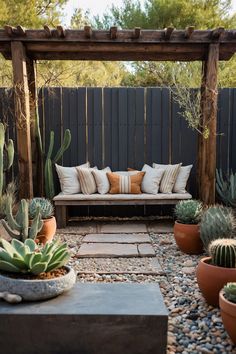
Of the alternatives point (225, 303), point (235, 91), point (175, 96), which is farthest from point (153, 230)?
point (225, 303)

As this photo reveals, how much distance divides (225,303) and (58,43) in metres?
3.84

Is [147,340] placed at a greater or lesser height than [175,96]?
lesser

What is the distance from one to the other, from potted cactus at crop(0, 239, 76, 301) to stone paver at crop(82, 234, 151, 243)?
7.22ft

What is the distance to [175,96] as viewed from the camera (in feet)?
19.2

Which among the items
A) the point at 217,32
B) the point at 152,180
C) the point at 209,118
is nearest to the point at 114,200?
the point at 152,180

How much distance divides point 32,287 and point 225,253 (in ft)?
4.24

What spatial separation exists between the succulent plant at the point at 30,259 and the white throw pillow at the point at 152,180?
126 inches

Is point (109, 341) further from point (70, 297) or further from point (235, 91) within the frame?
point (235, 91)

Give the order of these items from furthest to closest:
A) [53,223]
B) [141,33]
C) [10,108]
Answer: [10,108] < [141,33] < [53,223]

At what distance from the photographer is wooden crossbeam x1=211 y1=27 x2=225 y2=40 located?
4637 millimetres

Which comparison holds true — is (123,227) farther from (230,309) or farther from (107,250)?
(230,309)

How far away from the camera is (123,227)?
17.6ft

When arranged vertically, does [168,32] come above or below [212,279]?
above

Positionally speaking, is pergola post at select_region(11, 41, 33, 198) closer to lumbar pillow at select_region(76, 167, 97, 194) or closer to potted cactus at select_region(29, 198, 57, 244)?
potted cactus at select_region(29, 198, 57, 244)
